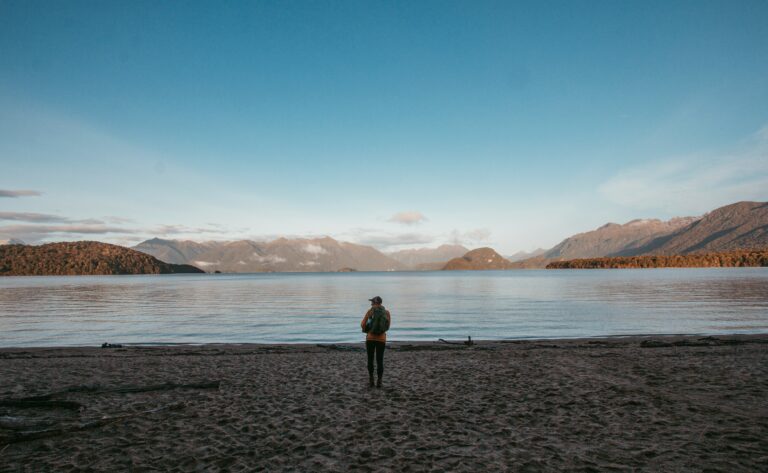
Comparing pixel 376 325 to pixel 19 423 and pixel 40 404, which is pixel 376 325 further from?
pixel 40 404

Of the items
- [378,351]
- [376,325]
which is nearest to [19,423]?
[376,325]

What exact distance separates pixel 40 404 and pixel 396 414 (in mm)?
9690

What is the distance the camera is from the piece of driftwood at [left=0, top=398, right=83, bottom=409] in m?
11.7

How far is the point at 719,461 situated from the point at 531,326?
1164 inches

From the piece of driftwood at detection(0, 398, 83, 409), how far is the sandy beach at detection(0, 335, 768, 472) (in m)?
0.05

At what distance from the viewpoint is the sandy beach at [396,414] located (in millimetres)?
8312

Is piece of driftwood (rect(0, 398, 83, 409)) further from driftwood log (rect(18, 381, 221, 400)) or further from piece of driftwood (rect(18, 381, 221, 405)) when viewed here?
piece of driftwood (rect(18, 381, 221, 405))

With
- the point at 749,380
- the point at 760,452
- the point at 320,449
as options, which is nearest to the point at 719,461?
the point at 760,452

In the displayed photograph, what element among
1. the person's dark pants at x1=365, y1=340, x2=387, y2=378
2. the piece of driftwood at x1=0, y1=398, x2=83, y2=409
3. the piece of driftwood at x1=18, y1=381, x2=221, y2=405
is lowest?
the piece of driftwood at x1=18, y1=381, x2=221, y2=405

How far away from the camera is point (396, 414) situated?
11.3m

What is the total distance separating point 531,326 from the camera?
120ft

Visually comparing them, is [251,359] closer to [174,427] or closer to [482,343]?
[174,427]

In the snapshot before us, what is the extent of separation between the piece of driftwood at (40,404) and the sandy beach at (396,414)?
47 mm

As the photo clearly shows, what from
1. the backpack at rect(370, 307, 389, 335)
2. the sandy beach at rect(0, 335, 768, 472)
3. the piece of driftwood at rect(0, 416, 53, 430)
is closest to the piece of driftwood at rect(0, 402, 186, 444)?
the sandy beach at rect(0, 335, 768, 472)
